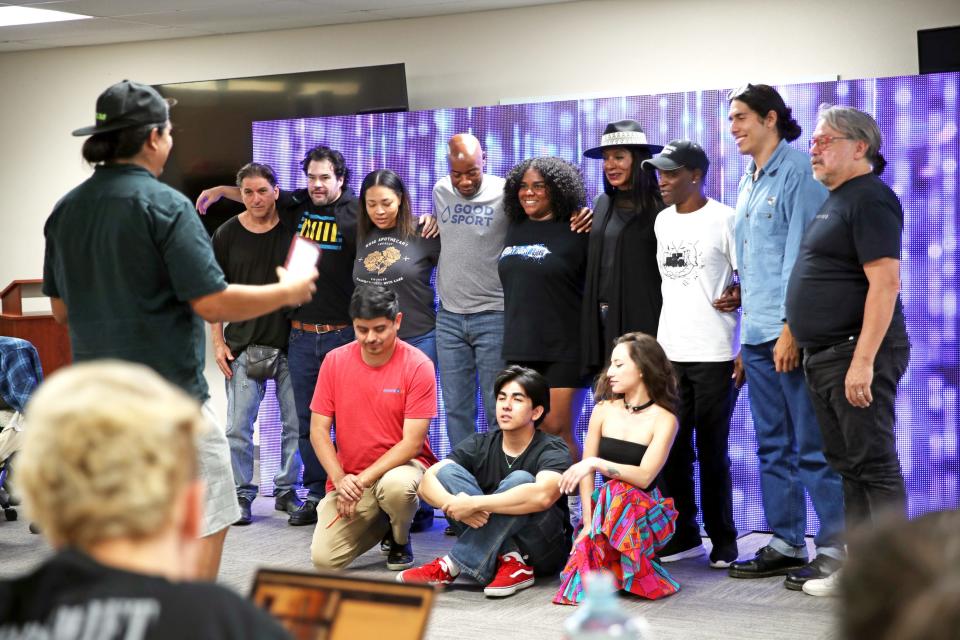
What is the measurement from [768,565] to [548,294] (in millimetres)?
1255

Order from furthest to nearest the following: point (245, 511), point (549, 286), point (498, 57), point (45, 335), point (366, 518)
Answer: point (45, 335) < point (498, 57) < point (245, 511) < point (549, 286) < point (366, 518)

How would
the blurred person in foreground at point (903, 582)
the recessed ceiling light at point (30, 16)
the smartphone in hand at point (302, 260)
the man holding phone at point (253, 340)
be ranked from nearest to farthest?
1. the blurred person in foreground at point (903, 582)
2. the smartphone in hand at point (302, 260)
3. the man holding phone at point (253, 340)
4. the recessed ceiling light at point (30, 16)

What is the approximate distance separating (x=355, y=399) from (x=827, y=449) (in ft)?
5.59

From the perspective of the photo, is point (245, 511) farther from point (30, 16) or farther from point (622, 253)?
point (30, 16)

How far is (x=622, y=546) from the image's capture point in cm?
364

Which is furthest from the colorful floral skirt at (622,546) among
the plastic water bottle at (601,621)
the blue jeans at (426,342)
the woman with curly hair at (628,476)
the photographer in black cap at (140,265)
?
the plastic water bottle at (601,621)

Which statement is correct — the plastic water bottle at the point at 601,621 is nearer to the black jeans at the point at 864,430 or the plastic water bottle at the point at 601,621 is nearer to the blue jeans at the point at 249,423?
the black jeans at the point at 864,430

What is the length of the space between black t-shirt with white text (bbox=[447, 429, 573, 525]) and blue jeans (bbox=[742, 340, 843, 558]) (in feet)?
2.23

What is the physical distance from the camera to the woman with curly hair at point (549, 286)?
432 centimetres

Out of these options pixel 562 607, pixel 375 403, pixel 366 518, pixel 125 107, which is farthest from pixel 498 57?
pixel 125 107

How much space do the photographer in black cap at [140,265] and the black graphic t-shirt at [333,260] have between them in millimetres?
2384

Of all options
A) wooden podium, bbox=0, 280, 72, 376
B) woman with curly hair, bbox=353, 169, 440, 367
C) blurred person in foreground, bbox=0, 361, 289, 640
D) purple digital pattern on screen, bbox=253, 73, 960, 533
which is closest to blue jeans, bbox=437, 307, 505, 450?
woman with curly hair, bbox=353, 169, 440, 367

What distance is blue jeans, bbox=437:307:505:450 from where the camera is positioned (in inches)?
181

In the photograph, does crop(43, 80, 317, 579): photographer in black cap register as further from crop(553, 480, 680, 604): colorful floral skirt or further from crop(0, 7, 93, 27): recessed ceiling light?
Answer: crop(0, 7, 93, 27): recessed ceiling light
